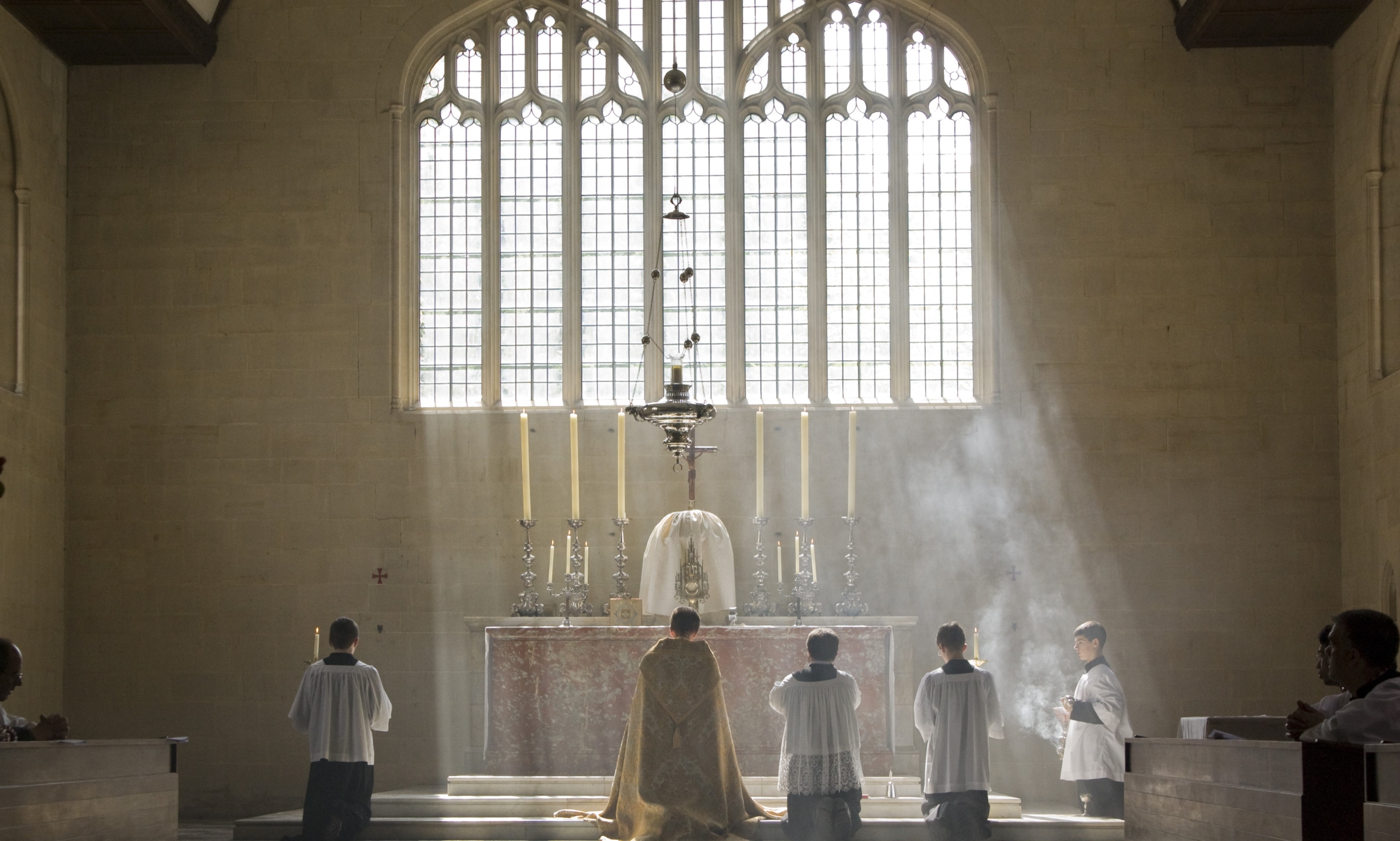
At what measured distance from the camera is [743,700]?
10680 mm

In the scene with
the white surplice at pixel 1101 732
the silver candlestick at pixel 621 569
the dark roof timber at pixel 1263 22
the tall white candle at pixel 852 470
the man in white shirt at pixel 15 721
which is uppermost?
the dark roof timber at pixel 1263 22

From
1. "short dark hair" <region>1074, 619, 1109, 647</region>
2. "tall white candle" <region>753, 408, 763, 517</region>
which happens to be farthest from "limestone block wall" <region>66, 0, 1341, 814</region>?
"short dark hair" <region>1074, 619, 1109, 647</region>

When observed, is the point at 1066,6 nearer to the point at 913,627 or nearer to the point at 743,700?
the point at 913,627

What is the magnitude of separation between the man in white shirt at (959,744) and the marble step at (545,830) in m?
0.31

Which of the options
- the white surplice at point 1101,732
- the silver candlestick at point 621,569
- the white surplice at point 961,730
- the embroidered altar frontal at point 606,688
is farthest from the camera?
the silver candlestick at point 621,569

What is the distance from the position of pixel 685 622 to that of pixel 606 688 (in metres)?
1.70

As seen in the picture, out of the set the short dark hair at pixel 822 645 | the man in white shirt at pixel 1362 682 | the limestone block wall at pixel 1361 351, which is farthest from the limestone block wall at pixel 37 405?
the limestone block wall at pixel 1361 351

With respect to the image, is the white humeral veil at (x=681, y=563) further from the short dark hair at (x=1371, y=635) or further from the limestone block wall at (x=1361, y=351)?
the short dark hair at (x=1371, y=635)

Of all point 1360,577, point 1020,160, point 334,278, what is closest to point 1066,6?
point 1020,160

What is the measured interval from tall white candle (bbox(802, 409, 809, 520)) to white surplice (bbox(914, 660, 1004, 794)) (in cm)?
212

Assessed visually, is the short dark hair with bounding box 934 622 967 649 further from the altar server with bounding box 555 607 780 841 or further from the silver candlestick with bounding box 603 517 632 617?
the silver candlestick with bounding box 603 517 632 617

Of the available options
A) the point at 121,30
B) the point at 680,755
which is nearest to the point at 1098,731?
the point at 680,755

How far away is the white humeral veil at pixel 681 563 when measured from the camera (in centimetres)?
1135

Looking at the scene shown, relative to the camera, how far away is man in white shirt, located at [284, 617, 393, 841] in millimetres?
9531
